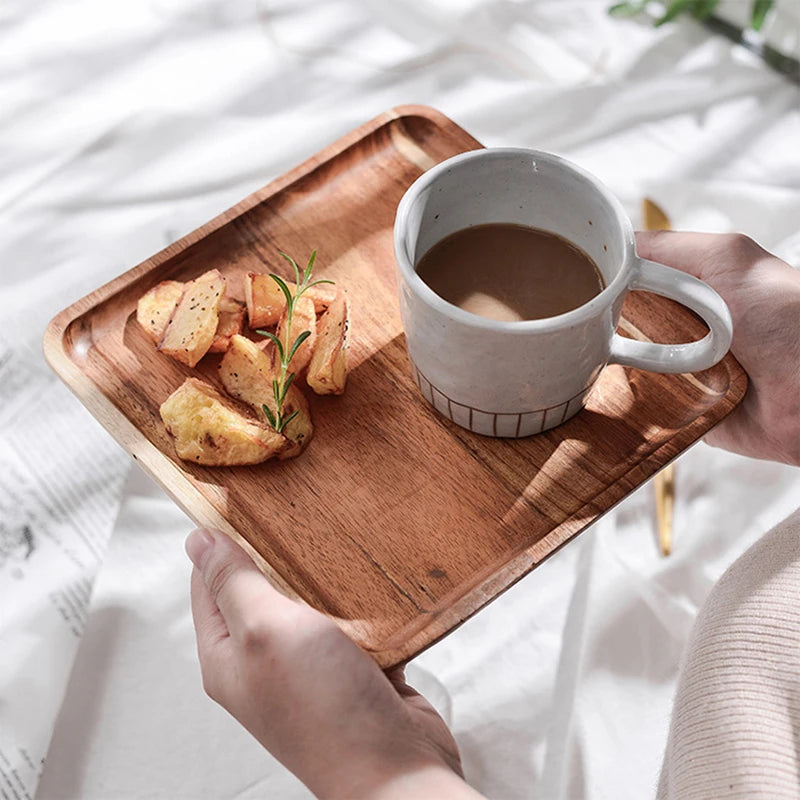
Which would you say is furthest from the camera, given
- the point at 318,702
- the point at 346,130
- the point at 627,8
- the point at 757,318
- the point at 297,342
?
the point at 627,8

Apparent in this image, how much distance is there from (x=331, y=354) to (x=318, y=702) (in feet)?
0.99

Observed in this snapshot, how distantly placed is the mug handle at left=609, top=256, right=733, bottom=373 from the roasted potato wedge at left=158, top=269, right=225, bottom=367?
37 cm

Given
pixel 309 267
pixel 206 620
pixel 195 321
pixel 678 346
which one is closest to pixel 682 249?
pixel 678 346

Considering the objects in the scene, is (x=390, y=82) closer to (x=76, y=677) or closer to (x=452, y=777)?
(x=76, y=677)

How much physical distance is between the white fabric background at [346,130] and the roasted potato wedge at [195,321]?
0.34 meters

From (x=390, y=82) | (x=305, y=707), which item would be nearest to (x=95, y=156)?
(x=390, y=82)

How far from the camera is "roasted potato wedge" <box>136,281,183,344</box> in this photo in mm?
979

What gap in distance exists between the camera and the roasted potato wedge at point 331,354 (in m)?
0.91

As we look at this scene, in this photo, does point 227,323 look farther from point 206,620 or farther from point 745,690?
point 745,690

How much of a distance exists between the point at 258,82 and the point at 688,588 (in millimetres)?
976

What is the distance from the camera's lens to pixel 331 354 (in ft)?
2.98

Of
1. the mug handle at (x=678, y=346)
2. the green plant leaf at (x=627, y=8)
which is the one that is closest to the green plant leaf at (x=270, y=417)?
the mug handle at (x=678, y=346)

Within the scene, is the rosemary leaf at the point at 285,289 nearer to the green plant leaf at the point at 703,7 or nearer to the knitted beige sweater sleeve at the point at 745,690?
the knitted beige sweater sleeve at the point at 745,690

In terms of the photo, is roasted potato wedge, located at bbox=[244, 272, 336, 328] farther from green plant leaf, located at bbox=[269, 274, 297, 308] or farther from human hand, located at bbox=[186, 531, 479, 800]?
human hand, located at bbox=[186, 531, 479, 800]
